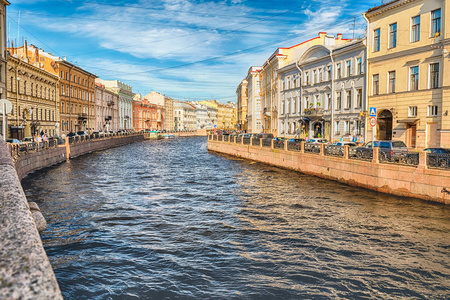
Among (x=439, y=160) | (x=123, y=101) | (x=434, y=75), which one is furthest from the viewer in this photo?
(x=123, y=101)

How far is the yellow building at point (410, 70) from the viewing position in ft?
77.6

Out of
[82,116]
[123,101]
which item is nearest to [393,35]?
[82,116]

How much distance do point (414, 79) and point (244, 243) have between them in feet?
69.8

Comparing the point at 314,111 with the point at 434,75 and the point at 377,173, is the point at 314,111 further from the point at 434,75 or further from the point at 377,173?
the point at 377,173

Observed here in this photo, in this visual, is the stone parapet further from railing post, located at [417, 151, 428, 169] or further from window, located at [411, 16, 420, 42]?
window, located at [411, 16, 420, 42]

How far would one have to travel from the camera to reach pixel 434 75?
24.4 m

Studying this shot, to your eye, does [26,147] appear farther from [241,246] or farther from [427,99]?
[427,99]

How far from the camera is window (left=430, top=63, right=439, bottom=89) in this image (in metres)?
24.2

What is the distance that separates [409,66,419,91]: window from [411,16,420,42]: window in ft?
6.20

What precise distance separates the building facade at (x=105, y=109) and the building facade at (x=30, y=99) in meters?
22.0

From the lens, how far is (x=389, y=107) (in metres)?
28.0

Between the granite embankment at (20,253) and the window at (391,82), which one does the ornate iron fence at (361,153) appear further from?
the granite embankment at (20,253)

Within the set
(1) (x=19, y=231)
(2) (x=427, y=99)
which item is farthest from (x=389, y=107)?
(1) (x=19, y=231)

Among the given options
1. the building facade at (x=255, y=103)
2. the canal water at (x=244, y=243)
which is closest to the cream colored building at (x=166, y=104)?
the building facade at (x=255, y=103)
